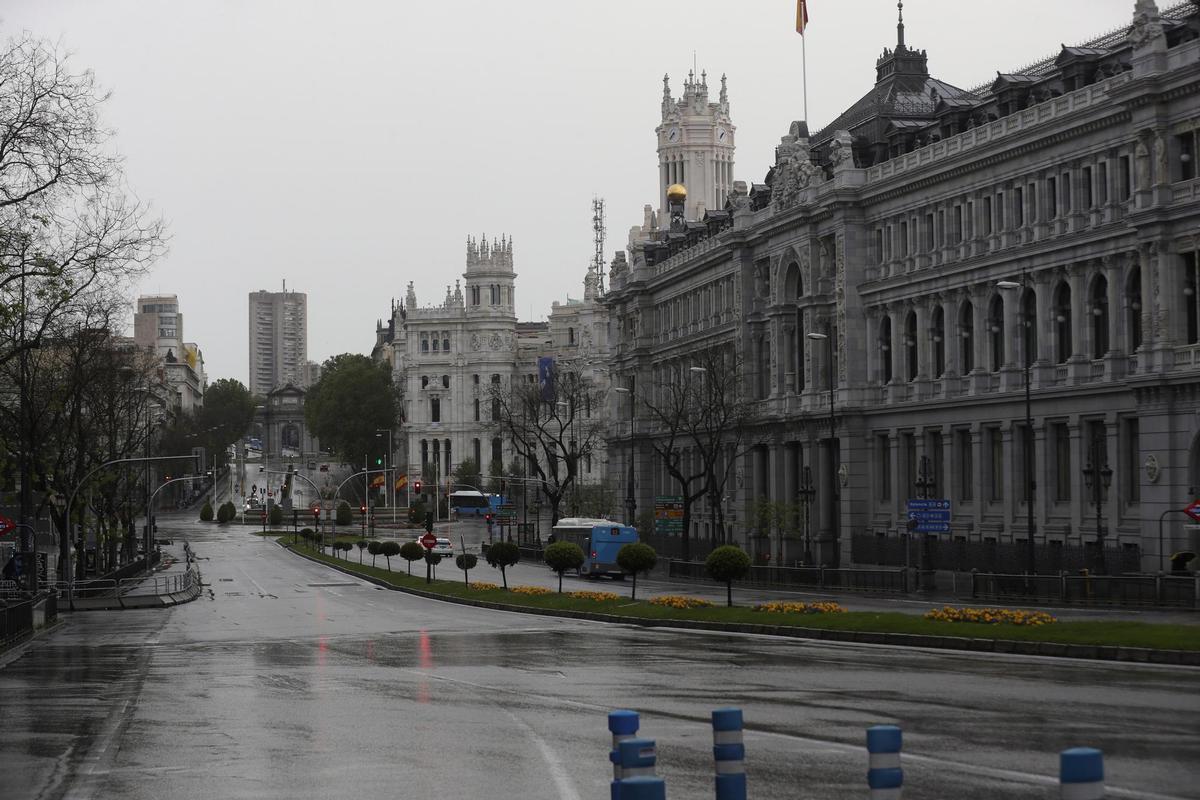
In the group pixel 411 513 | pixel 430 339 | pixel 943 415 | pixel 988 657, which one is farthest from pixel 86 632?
pixel 430 339

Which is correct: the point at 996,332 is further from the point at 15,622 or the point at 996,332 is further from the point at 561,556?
the point at 15,622

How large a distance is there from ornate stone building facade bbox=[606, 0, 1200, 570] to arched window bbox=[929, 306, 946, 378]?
0.27ft

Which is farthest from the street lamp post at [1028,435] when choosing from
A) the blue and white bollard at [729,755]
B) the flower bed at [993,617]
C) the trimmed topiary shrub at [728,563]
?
the blue and white bollard at [729,755]

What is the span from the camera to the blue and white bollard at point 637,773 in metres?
8.89

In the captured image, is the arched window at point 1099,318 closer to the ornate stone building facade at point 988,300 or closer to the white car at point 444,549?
the ornate stone building facade at point 988,300

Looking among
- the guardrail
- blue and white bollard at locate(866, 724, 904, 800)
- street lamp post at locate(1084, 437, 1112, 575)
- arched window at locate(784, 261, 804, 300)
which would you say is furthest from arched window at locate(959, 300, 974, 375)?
blue and white bollard at locate(866, 724, 904, 800)

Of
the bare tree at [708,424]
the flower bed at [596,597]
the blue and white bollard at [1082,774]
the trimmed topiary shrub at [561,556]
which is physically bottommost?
the flower bed at [596,597]

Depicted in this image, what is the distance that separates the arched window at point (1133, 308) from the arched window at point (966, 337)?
1181 centimetres

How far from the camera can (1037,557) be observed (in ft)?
184

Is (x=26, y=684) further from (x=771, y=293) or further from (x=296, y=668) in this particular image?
(x=771, y=293)

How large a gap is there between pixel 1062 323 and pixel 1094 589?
18195 mm

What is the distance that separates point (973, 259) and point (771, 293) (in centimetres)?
1952

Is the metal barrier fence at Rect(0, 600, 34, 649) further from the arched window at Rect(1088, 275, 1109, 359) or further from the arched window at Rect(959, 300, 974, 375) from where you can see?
the arched window at Rect(959, 300, 974, 375)

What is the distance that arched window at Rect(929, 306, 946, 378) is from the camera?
232 feet
